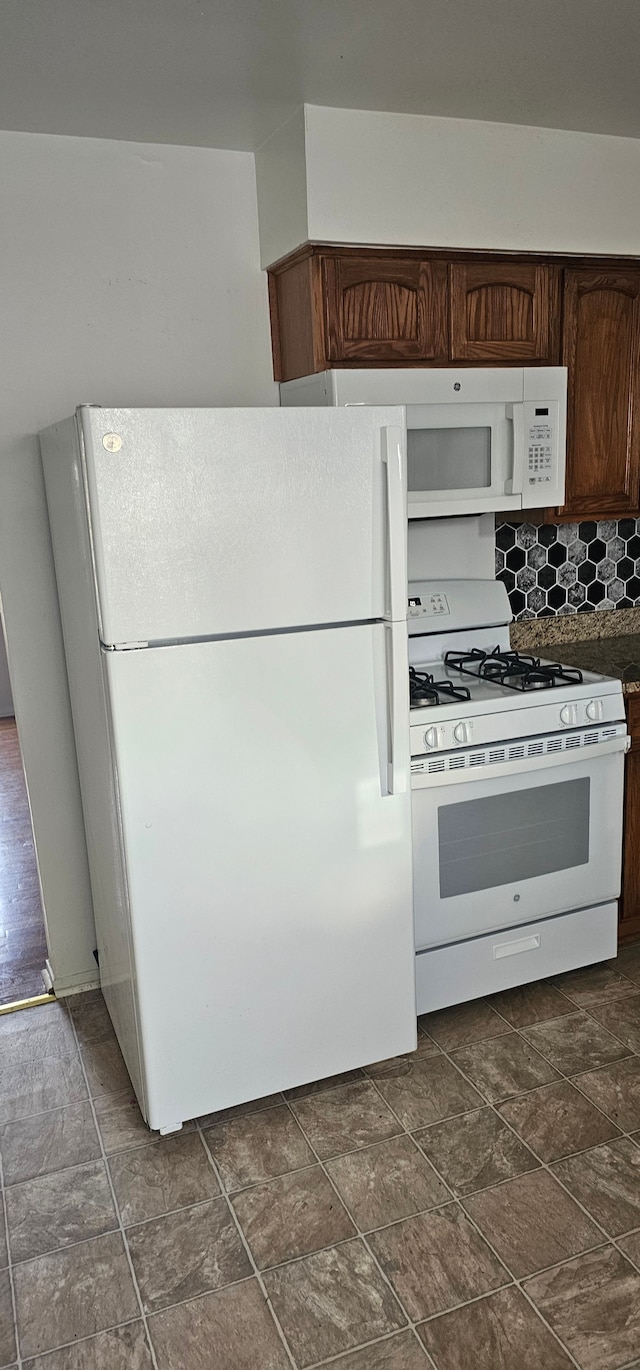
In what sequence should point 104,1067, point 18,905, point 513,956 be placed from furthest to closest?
point 18,905
point 513,956
point 104,1067

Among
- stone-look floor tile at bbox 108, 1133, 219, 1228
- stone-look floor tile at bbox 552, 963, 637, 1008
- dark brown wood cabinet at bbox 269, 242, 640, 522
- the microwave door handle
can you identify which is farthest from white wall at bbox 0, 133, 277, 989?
stone-look floor tile at bbox 552, 963, 637, 1008

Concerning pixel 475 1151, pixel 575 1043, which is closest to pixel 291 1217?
pixel 475 1151

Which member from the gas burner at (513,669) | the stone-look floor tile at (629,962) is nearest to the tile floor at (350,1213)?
the stone-look floor tile at (629,962)

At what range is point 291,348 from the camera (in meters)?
2.85

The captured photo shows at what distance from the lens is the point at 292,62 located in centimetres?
223

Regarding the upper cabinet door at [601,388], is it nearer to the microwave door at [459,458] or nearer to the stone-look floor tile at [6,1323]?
the microwave door at [459,458]

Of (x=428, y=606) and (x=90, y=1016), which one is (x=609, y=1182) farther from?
(x=428, y=606)

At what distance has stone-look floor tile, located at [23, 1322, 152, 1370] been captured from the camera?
1.76 metres

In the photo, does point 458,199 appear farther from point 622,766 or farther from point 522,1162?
point 522,1162

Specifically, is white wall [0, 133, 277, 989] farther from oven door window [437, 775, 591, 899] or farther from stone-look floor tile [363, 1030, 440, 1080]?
oven door window [437, 775, 591, 899]

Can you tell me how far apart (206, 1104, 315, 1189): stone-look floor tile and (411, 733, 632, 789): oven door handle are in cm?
91

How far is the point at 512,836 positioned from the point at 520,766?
0.22 meters

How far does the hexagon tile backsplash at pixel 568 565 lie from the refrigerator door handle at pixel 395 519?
1.14 metres

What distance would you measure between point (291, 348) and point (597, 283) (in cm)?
98
